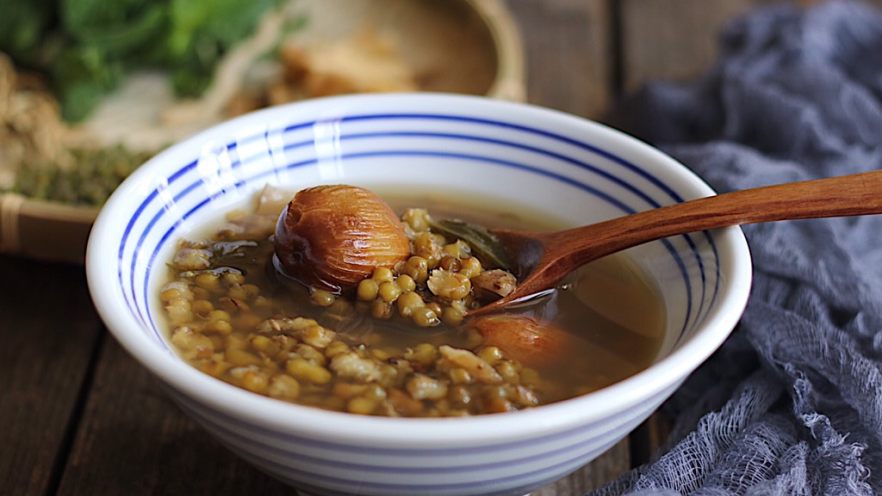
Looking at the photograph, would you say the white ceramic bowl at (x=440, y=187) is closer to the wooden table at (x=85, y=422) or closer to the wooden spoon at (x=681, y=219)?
the wooden spoon at (x=681, y=219)

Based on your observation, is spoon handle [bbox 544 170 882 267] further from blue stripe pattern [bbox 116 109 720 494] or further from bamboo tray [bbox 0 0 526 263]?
bamboo tray [bbox 0 0 526 263]

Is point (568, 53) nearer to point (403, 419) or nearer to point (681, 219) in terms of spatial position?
point (681, 219)

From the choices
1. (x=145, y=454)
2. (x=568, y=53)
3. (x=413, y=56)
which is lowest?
(x=145, y=454)

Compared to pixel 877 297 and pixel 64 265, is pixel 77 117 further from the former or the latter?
pixel 877 297

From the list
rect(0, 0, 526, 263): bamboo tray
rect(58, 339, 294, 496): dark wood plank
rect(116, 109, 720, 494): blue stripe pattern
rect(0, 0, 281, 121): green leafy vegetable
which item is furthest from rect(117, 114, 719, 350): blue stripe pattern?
rect(0, 0, 281, 121): green leafy vegetable

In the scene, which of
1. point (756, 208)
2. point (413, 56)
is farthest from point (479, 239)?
point (413, 56)
